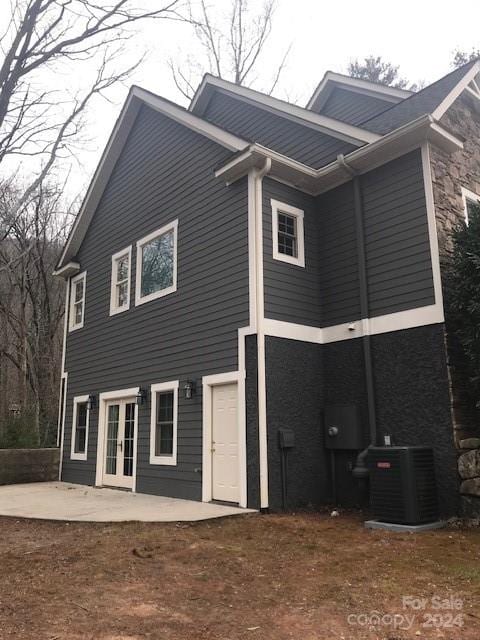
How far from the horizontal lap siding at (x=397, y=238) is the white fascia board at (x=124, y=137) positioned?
248 cm

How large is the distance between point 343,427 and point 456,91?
596 cm

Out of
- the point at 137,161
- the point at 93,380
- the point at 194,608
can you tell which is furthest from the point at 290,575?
the point at 137,161

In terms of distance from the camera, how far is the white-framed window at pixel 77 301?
13516 mm

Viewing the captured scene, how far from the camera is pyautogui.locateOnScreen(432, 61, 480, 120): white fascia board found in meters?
8.52

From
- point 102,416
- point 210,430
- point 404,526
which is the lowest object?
point 404,526

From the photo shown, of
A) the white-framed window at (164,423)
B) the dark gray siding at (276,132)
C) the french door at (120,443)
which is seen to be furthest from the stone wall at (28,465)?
the dark gray siding at (276,132)

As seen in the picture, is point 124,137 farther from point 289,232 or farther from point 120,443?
point 120,443

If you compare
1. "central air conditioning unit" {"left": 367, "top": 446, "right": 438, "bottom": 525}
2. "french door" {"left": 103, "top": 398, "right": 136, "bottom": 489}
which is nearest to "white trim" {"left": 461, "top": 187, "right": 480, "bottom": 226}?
"central air conditioning unit" {"left": 367, "top": 446, "right": 438, "bottom": 525}

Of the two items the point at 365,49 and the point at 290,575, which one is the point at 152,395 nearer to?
the point at 290,575

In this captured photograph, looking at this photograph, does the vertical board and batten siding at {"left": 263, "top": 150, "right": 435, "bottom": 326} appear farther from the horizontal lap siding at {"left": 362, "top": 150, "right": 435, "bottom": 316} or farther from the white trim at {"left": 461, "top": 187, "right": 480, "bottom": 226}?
the white trim at {"left": 461, "top": 187, "right": 480, "bottom": 226}

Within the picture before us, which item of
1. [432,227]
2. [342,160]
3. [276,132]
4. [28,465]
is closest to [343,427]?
[432,227]

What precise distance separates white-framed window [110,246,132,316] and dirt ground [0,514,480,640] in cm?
612

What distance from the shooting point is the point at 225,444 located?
8.16m

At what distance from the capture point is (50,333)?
2217cm
